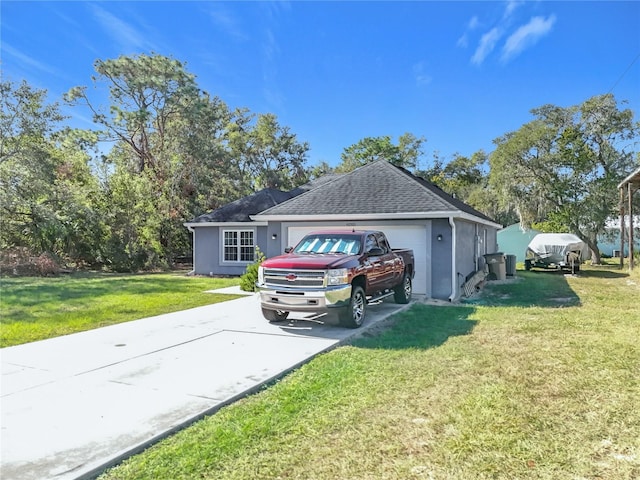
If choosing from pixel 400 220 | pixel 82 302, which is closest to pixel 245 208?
pixel 82 302

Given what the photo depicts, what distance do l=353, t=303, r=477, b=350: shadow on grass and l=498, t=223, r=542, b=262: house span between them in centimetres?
2503

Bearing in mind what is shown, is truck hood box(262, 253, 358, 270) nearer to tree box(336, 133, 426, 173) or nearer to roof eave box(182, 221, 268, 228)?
roof eave box(182, 221, 268, 228)

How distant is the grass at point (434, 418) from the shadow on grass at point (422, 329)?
66 millimetres

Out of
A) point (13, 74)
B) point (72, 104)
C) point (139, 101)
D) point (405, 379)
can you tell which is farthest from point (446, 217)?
point (72, 104)

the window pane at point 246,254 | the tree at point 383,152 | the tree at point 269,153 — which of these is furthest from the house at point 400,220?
the tree at point 383,152

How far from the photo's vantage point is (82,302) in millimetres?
11055

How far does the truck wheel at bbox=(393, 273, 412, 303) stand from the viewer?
10375mm

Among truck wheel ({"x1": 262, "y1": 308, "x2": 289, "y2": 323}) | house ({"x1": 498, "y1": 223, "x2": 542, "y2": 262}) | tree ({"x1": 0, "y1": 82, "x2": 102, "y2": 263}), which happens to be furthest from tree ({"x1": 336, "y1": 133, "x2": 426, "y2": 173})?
truck wheel ({"x1": 262, "y1": 308, "x2": 289, "y2": 323})

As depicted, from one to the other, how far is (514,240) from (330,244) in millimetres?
27964

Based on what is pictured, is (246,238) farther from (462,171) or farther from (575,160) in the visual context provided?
(462,171)

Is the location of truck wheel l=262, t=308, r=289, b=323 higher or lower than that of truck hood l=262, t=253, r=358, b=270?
lower

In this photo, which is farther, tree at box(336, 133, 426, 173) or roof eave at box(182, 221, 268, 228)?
tree at box(336, 133, 426, 173)

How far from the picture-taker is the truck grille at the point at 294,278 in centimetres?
727

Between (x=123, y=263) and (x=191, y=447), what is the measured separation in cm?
2000
